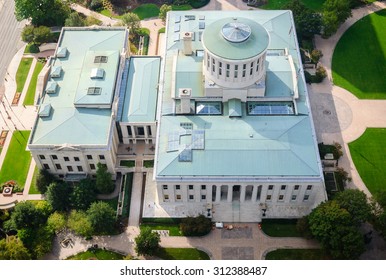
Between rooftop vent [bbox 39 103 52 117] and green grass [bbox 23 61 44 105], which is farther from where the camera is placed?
green grass [bbox 23 61 44 105]

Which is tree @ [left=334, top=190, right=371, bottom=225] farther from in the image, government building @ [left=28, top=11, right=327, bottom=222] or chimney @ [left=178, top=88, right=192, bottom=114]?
chimney @ [left=178, top=88, right=192, bottom=114]

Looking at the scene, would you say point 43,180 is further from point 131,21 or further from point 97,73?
point 131,21

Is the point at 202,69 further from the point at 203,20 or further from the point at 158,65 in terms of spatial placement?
the point at 203,20

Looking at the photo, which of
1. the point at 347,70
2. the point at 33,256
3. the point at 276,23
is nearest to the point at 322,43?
the point at 347,70

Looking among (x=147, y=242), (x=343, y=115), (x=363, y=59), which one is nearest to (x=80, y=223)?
(x=147, y=242)

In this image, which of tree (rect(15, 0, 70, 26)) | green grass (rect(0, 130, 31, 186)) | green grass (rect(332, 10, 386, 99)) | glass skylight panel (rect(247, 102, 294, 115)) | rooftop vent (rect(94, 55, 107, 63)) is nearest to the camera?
glass skylight panel (rect(247, 102, 294, 115))

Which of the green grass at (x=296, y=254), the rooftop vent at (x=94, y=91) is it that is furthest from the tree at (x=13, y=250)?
the green grass at (x=296, y=254)

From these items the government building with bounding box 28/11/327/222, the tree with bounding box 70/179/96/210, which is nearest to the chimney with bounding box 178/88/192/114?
the government building with bounding box 28/11/327/222
